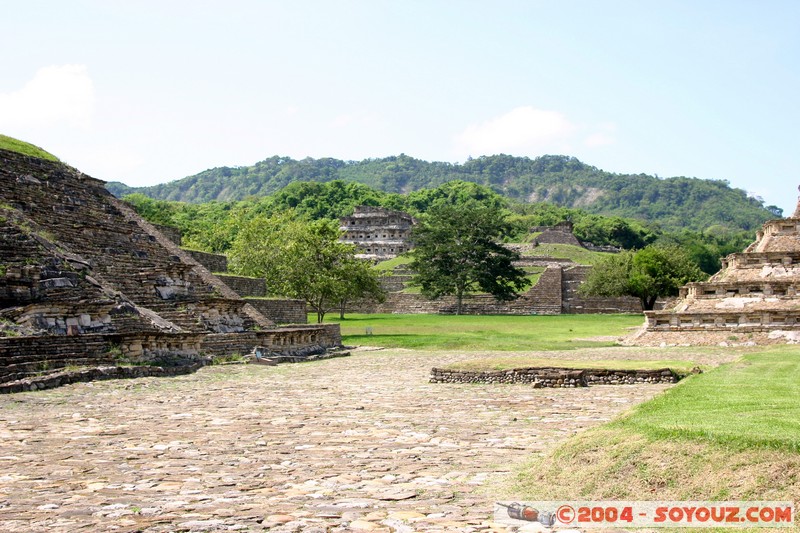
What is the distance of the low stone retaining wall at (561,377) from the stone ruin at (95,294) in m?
6.51

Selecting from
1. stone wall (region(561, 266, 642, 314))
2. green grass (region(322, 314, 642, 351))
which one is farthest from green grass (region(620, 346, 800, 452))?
stone wall (region(561, 266, 642, 314))

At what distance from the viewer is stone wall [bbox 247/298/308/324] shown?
31.8 meters

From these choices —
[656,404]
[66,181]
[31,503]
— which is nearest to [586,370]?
→ [656,404]

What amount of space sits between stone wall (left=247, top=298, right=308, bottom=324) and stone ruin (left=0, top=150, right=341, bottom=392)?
3581mm

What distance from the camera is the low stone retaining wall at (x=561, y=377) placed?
1644 cm

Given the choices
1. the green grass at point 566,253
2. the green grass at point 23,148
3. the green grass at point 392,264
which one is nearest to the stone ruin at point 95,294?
the green grass at point 23,148

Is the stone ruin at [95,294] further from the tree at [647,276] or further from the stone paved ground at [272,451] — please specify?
the tree at [647,276]

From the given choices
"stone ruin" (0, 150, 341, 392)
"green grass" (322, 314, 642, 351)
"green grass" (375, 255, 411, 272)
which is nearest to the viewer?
"stone ruin" (0, 150, 341, 392)

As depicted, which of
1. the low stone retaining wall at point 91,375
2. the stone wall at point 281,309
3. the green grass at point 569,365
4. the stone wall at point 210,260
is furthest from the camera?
the stone wall at point 210,260

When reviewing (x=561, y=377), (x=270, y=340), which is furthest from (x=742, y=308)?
(x=270, y=340)

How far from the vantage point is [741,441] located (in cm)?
668

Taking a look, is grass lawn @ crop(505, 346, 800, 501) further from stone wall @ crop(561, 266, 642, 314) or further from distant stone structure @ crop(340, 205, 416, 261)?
distant stone structure @ crop(340, 205, 416, 261)

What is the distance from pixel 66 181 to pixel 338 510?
22907 millimetres

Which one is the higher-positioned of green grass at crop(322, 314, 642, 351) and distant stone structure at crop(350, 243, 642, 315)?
distant stone structure at crop(350, 243, 642, 315)
